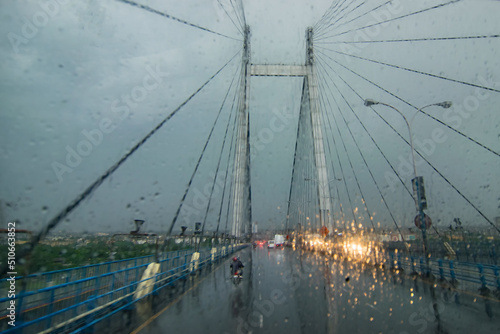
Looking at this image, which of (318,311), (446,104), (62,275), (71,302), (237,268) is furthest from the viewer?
(446,104)

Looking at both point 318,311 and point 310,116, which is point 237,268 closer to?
point 318,311

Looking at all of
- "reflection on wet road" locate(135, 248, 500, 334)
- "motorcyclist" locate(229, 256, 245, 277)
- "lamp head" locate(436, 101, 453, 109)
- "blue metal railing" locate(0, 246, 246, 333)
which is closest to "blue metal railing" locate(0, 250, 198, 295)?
"blue metal railing" locate(0, 246, 246, 333)

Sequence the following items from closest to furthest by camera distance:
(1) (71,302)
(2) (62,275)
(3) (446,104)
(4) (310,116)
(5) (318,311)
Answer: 1. (1) (71,302)
2. (5) (318,311)
3. (2) (62,275)
4. (3) (446,104)
5. (4) (310,116)

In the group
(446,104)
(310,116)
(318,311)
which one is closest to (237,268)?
(318,311)

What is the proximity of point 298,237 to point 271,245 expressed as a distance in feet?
27.9

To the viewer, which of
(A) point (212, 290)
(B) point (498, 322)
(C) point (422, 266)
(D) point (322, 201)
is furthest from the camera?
(D) point (322, 201)

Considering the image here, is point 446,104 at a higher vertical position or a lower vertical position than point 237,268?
higher

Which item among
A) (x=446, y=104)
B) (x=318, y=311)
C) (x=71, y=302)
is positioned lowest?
(x=318, y=311)

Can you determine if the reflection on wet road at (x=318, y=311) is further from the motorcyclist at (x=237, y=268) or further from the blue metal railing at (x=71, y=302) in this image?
the blue metal railing at (x=71, y=302)

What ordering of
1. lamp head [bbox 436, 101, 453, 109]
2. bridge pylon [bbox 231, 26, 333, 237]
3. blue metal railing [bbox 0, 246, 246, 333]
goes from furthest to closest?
bridge pylon [bbox 231, 26, 333, 237] < lamp head [bbox 436, 101, 453, 109] < blue metal railing [bbox 0, 246, 246, 333]

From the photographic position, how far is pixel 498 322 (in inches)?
280

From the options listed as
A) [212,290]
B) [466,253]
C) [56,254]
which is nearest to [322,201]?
[466,253]

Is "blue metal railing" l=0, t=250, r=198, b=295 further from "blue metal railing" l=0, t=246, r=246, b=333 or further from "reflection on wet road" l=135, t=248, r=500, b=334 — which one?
"reflection on wet road" l=135, t=248, r=500, b=334

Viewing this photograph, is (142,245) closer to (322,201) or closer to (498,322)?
(322,201)
